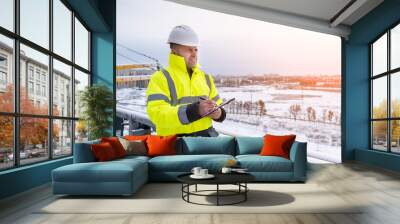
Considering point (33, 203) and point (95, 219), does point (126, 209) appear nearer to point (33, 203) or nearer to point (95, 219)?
point (95, 219)

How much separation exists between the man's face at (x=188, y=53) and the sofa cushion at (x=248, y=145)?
7.60 feet

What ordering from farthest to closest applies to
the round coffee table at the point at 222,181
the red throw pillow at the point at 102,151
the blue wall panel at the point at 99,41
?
the blue wall panel at the point at 99,41 → the red throw pillow at the point at 102,151 → the round coffee table at the point at 222,181

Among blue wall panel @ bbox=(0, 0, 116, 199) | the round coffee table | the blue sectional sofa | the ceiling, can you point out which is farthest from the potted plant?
the round coffee table

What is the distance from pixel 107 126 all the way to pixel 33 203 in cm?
392

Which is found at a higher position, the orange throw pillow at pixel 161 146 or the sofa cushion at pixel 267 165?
the orange throw pillow at pixel 161 146

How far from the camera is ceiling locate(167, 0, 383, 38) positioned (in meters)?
8.89

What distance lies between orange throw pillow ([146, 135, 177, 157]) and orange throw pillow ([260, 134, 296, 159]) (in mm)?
1505

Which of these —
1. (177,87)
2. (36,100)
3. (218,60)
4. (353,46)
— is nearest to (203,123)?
(177,87)

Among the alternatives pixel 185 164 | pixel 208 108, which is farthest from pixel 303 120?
pixel 185 164

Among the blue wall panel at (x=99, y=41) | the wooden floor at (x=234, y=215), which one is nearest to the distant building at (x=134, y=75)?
the blue wall panel at (x=99, y=41)

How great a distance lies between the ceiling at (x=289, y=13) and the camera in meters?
8.89

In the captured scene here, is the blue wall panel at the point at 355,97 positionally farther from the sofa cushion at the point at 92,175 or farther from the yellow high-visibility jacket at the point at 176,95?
the sofa cushion at the point at 92,175

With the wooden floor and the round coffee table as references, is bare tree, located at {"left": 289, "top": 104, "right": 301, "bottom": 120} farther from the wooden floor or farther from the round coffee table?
the round coffee table

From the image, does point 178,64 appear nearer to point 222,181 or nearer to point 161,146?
point 161,146
